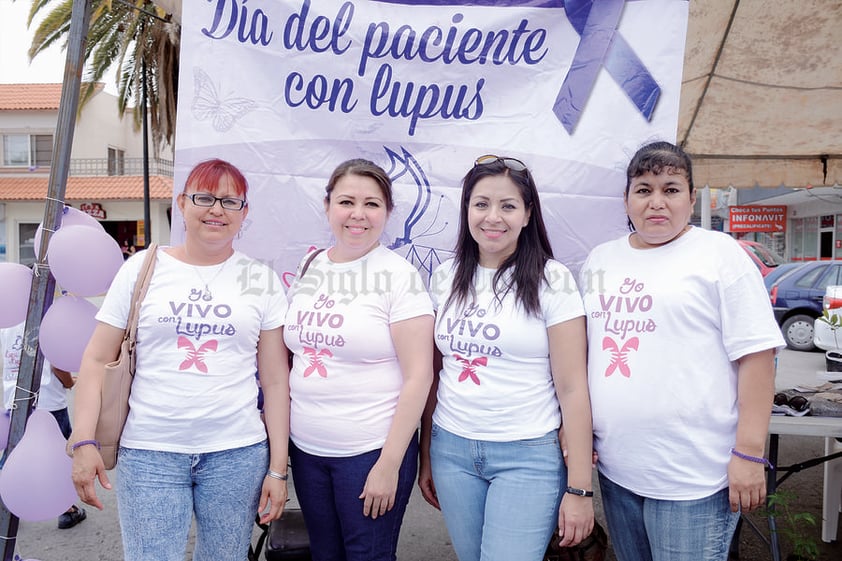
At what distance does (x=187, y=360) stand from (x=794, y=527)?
9.31ft

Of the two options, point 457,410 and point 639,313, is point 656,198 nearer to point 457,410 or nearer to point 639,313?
point 639,313

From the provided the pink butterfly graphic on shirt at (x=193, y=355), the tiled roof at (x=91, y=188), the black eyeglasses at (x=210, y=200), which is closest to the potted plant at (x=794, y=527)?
the pink butterfly graphic on shirt at (x=193, y=355)

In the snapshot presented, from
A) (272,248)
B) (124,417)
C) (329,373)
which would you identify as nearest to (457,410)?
(329,373)

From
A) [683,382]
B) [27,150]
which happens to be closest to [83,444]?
[683,382]

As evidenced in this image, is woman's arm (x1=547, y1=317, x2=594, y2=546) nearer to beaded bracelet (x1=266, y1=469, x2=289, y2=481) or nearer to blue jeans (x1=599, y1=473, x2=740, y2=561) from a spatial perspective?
blue jeans (x1=599, y1=473, x2=740, y2=561)

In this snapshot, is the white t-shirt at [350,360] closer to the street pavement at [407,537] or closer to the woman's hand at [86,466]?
the woman's hand at [86,466]

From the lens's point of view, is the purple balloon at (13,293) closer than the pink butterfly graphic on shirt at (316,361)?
No

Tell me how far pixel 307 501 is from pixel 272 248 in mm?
1268

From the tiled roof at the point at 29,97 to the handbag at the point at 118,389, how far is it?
832 inches

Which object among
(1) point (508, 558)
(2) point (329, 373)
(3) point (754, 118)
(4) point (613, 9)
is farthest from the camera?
(3) point (754, 118)

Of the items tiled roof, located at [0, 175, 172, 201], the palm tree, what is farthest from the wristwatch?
tiled roof, located at [0, 175, 172, 201]

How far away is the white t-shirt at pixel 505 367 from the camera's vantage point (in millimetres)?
1825

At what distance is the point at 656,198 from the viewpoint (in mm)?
1861

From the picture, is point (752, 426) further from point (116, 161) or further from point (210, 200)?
point (116, 161)
